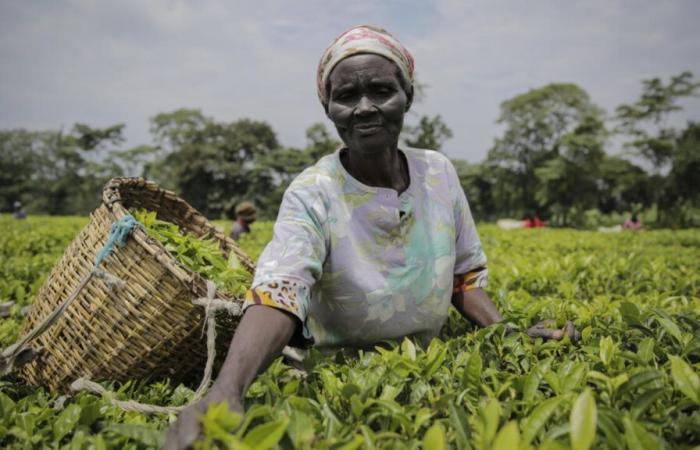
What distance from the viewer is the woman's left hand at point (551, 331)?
70.2 inches

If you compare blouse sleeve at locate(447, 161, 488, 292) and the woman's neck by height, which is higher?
the woman's neck

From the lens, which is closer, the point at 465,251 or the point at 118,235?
the point at 118,235

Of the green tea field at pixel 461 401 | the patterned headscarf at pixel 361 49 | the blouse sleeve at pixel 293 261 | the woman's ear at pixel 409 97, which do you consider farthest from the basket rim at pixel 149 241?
the woman's ear at pixel 409 97

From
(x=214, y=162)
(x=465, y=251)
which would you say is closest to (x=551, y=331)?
(x=465, y=251)

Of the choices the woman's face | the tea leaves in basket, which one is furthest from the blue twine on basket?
the woman's face

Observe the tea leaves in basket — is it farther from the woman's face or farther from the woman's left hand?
the woman's left hand

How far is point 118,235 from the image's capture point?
5.71 feet

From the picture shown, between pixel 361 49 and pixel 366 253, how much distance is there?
71 cm

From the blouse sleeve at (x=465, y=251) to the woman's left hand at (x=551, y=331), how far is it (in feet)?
1.12

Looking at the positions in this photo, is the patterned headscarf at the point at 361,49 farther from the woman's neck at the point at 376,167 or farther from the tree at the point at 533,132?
the tree at the point at 533,132

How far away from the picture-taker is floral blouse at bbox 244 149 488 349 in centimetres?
176

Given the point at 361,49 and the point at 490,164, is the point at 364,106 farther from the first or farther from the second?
the point at 490,164

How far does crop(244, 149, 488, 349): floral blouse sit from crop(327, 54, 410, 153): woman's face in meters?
0.17

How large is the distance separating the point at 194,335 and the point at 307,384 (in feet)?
1.88
